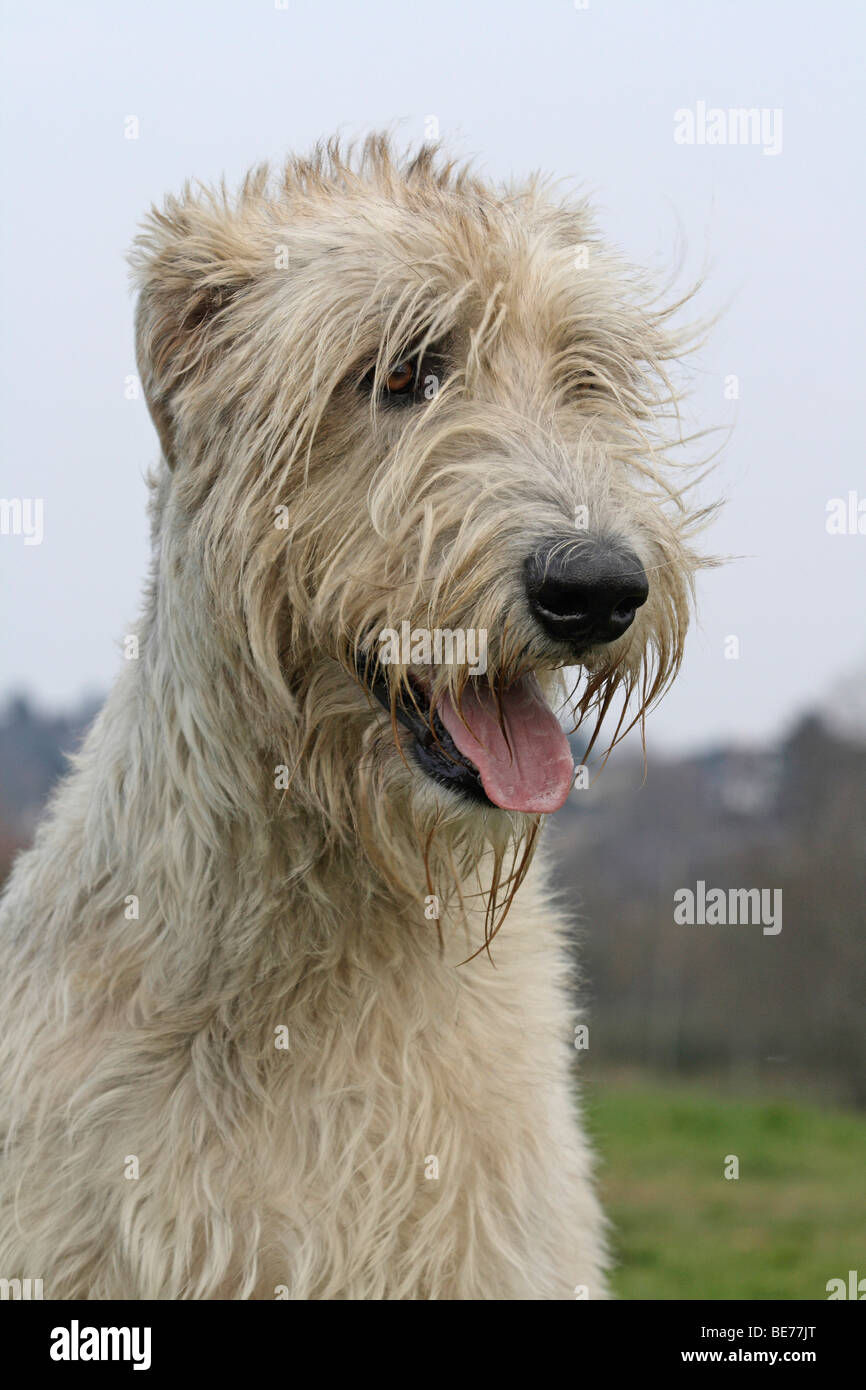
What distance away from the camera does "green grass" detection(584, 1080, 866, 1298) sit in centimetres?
1376

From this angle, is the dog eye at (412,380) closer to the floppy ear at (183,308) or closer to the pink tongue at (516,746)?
the floppy ear at (183,308)

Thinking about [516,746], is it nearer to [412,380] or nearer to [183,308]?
[412,380]

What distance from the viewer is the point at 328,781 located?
3.65m

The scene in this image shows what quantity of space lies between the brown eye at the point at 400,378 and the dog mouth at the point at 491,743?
2.61 feet

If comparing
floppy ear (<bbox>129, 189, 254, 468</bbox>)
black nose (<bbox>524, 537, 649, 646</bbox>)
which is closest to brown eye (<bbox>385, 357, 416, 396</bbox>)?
floppy ear (<bbox>129, 189, 254, 468</bbox>)

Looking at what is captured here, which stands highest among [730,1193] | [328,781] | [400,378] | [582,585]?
[400,378]

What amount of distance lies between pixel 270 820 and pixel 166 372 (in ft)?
4.40

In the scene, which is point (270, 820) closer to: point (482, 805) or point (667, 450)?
point (482, 805)

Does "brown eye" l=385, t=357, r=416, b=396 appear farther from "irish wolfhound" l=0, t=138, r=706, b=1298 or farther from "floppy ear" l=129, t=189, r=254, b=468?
"floppy ear" l=129, t=189, r=254, b=468

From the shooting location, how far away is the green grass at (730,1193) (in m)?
13.8

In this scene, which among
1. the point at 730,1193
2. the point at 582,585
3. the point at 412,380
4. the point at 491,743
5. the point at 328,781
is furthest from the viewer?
the point at 730,1193

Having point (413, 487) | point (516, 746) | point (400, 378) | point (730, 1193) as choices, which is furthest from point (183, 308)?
point (730, 1193)

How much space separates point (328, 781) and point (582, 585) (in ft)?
2.99
